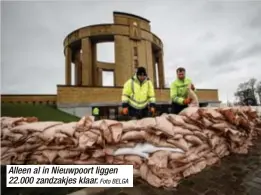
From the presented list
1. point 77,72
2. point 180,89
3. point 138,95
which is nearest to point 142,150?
point 138,95

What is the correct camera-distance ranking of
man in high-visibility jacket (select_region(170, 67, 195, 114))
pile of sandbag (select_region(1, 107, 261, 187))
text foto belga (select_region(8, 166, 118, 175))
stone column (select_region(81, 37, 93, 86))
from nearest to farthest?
1. text foto belga (select_region(8, 166, 118, 175))
2. pile of sandbag (select_region(1, 107, 261, 187))
3. man in high-visibility jacket (select_region(170, 67, 195, 114))
4. stone column (select_region(81, 37, 93, 86))

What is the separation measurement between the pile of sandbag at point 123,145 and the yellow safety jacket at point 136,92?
0.84 meters

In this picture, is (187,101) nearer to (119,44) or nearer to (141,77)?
(141,77)

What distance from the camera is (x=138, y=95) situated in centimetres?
287

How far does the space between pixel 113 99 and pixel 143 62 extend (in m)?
6.66

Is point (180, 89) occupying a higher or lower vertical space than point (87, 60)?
lower

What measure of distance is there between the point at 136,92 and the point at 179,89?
88 cm

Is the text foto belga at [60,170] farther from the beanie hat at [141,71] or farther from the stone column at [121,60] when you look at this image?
the stone column at [121,60]

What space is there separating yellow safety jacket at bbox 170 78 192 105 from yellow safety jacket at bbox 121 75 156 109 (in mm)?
570

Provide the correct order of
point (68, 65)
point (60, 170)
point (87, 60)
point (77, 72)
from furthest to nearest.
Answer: point (77, 72) < point (68, 65) < point (87, 60) < point (60, 170)

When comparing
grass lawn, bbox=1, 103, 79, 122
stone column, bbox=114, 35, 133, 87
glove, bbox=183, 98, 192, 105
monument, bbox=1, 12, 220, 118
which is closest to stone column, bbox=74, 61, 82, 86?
monument, bbox=1, 12, 220, 118

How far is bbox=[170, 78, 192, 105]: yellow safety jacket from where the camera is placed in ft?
10.4

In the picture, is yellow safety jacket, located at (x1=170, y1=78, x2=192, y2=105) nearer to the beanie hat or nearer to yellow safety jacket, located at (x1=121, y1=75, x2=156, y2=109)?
yellow safety jacket, located at (x1=121, y1=75, x2=156, y2=109)

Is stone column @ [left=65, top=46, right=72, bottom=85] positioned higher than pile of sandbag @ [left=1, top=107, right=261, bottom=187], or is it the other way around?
stone column @ [left=65, top=46, right=72, bottom=85]
